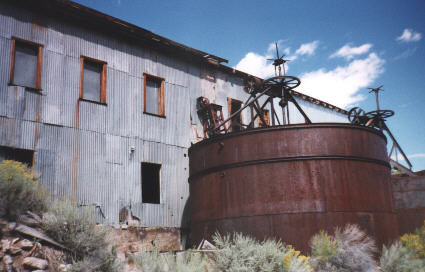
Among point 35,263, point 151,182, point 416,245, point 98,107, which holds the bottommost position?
point 416,245

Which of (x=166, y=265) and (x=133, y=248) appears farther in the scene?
(x=133, y=248)

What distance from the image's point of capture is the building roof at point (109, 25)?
38.3 ft

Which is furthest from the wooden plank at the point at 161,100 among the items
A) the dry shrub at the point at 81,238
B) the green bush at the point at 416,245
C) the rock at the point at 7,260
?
the green bush at the point at 416,245

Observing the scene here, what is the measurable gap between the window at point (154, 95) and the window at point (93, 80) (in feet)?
5.44

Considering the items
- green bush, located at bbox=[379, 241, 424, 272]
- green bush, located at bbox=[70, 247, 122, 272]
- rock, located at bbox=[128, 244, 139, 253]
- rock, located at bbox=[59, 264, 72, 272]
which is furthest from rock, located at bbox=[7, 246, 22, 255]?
green bush, located at bbox=[379, 241, 424, 272]

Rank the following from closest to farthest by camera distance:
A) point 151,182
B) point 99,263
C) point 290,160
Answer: point 99,263 → point 290,160 → point 151,182

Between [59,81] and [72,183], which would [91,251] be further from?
[59,81]

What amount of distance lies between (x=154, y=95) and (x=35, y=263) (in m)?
7.90

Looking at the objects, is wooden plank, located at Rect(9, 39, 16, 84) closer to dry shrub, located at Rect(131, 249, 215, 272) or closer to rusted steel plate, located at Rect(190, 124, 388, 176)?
rusted steel plate, located at Rect(190, 124, 388, 176)

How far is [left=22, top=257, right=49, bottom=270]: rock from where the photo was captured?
728 cm

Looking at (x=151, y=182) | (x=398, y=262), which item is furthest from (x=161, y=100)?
(x=398, y=262)

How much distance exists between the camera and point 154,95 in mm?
14094

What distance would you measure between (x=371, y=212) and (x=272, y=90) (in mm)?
4748

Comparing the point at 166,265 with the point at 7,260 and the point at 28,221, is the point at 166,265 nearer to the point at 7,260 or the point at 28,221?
the point at 7,260
